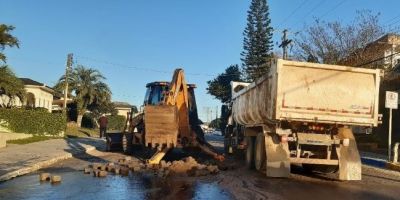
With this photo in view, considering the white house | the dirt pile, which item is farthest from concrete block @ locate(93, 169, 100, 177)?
the white house

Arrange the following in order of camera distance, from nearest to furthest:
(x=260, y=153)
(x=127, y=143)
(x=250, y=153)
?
(x=260, y=153), (x=250, y=153), (x=127, y=143)

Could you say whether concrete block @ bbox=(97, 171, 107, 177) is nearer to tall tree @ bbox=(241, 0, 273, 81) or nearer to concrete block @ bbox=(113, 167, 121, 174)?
concrete block @ bbox=(113, 167, 121, 174)

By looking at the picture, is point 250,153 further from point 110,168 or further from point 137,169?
point 110,168

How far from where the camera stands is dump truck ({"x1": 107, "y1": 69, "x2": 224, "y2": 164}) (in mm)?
18641

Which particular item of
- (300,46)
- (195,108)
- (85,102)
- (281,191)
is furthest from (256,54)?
(281,191)

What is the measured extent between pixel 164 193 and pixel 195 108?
12.7 m

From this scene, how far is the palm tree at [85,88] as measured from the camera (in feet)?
224

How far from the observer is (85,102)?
70000 millimetres

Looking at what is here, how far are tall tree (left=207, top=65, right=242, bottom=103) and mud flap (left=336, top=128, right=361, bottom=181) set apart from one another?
5478 centimetres

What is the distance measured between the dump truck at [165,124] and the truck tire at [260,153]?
3.20 m

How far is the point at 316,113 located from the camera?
47.5 ft

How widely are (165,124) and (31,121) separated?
70.7ft

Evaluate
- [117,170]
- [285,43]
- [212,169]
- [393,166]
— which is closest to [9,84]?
[285,43]

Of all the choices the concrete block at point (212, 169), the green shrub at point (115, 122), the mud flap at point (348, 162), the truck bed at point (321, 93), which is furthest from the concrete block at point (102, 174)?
the green shrub at point (115, 122)
